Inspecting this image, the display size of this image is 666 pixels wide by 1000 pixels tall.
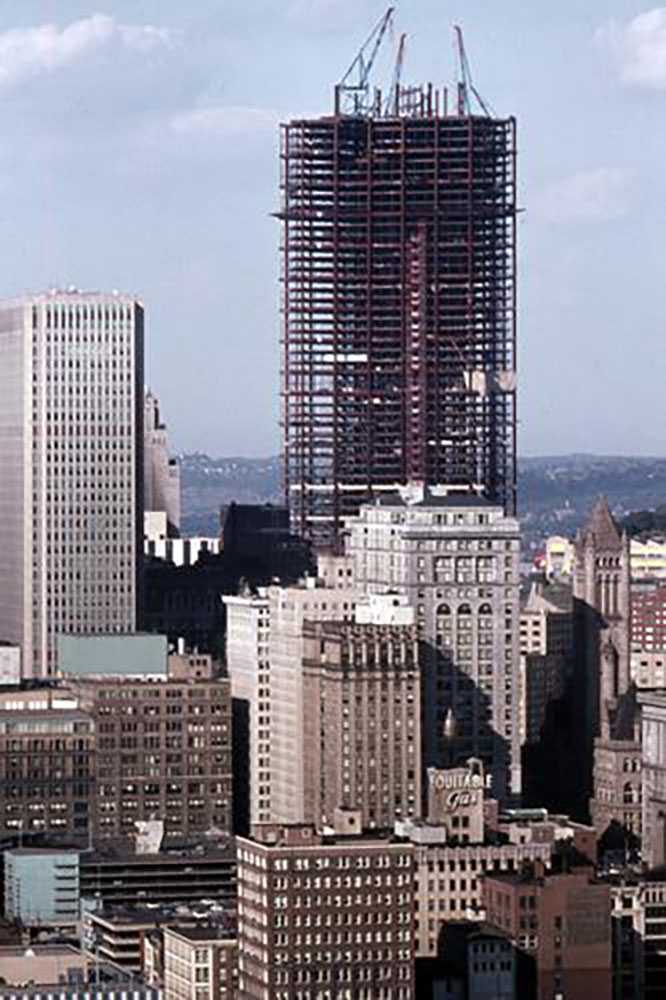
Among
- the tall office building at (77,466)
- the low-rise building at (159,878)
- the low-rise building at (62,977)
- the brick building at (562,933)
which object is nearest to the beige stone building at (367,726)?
the low-rise building at (159,878)

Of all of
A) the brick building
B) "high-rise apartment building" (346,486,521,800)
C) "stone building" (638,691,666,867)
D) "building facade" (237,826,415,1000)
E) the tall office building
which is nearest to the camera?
"building facade" (237,826,415,1000)

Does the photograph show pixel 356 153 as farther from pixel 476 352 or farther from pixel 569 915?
A: pixel 569 915

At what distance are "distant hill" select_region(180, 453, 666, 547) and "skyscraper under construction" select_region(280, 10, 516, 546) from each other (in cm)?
1522

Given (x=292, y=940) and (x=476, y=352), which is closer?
(x=292, y=940)

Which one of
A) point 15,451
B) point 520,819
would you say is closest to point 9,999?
point 520,819

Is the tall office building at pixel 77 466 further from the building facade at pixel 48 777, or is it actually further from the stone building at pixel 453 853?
the stone building at pixel 453 853

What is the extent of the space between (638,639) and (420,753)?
62.3 ft

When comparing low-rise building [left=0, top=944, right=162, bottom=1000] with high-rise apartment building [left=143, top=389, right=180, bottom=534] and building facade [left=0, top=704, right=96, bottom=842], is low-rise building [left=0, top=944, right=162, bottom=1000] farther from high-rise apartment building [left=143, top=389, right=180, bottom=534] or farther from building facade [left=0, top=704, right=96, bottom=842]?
high-rise apartment building [left=143, top=389, right=180, bottom=534]

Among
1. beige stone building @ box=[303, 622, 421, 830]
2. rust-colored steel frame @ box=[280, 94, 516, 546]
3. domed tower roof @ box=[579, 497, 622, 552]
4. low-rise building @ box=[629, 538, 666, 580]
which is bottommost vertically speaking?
beige stone building @ box=[303, 622, 421, 830]

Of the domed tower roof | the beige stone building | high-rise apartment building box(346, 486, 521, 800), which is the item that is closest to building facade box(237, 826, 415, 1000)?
the beige stone building

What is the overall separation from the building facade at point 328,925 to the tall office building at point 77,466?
42.6 m

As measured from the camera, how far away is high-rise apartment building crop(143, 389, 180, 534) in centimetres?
14900

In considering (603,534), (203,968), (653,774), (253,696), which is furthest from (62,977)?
(603,534)

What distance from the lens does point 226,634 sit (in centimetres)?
11988
